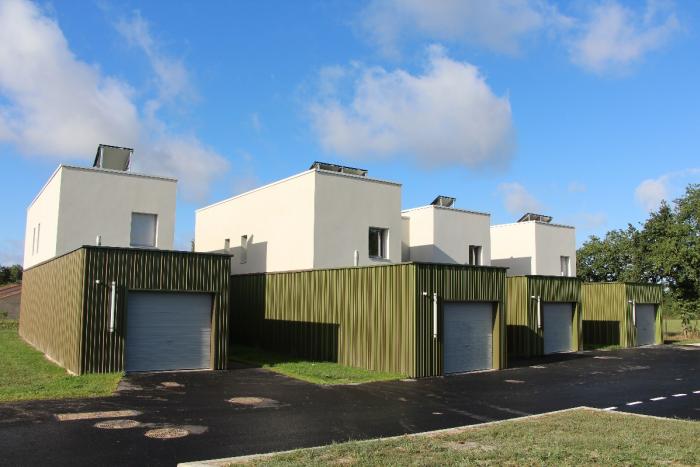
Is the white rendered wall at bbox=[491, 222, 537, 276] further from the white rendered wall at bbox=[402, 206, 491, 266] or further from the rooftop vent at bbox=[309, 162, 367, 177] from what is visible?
the rooftop vent at bbox=[309, 162, 367, 177]

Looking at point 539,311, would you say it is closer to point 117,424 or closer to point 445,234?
point 445,234

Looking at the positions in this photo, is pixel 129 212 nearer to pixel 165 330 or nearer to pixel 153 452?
pixel 165 330

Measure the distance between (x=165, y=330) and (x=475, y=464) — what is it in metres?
12.3

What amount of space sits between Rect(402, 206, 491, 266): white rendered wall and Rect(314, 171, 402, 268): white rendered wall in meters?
3.14

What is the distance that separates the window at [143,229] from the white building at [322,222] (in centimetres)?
371

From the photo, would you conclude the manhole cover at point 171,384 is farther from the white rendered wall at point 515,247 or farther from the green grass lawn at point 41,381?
the white rendered wall at point 515,247

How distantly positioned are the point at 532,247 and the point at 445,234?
763 centimetres

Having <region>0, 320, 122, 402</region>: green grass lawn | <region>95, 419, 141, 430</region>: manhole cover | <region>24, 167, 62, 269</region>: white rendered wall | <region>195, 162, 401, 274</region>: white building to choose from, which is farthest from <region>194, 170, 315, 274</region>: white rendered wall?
<region>95, 419, 141, 430</region>: manhole cover

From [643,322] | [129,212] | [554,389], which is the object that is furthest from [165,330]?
[643,322]

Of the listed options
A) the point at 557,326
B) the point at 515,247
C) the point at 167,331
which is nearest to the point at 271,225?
the point at 167,331

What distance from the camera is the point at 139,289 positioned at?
17250 millimetres

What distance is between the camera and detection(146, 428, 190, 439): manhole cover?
9.69 meters

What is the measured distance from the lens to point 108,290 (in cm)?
1680

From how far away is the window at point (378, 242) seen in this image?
26297mm
